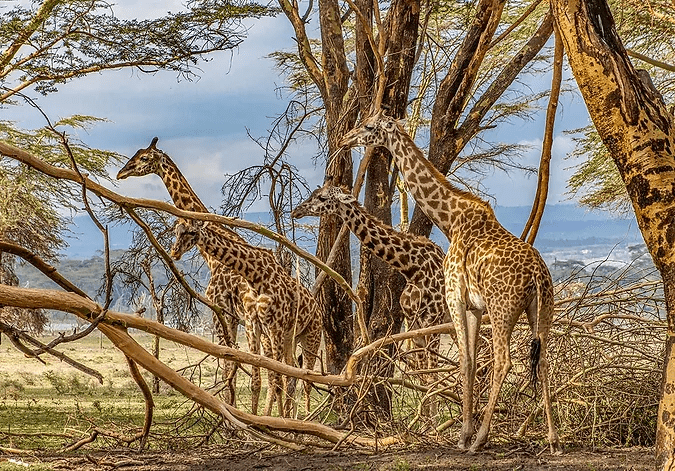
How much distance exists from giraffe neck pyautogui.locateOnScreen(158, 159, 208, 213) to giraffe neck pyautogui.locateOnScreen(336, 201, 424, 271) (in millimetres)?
1331

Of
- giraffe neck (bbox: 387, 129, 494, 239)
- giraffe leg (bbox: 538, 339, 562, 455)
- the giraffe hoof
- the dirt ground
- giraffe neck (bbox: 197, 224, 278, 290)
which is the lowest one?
the dirt ground

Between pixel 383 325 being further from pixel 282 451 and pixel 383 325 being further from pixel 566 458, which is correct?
pixel 566 458

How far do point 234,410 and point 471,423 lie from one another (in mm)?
1421

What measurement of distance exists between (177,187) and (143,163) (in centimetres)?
35

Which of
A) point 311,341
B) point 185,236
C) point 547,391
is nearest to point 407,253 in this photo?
point 311,341

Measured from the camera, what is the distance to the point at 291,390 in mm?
7309

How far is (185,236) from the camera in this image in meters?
7.01

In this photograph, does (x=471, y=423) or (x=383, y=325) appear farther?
(x=383, y=325)

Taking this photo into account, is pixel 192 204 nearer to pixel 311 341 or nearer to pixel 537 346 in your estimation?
pixel 311 341

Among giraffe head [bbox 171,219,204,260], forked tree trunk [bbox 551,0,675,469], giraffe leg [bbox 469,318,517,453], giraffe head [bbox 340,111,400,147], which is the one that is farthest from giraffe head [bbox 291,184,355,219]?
forked tree trunk [bbox 551,0,675,469]

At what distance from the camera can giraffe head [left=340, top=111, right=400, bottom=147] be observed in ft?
21.9

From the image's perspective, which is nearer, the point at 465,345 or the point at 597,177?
the point at 465,345

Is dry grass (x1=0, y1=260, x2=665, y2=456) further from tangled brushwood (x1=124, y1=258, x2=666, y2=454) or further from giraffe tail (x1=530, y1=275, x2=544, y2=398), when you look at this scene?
giraffe tail (x1=530, y1=275, x2=544, y2=398)

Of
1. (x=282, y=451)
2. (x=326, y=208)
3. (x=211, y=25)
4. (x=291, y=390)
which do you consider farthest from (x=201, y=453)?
(x=211, y=25)
